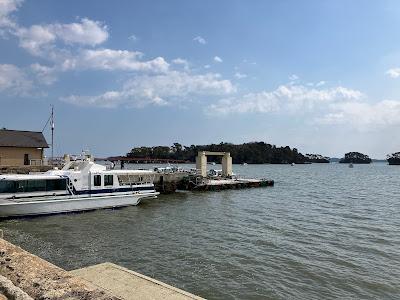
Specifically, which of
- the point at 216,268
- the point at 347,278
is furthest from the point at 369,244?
the point at 216,268

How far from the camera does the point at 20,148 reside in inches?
1852

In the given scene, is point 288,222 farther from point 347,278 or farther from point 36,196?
point 36,196

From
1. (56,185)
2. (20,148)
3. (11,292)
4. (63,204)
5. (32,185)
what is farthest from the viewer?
(20,148)

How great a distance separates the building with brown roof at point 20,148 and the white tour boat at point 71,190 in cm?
1764

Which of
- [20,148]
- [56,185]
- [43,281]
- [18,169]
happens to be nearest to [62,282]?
[43,281]

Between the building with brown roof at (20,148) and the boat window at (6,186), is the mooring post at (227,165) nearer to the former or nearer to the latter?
the building with brown roof at (20,148)

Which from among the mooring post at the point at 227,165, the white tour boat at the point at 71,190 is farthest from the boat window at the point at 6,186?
the mooring post at the point at 227,165

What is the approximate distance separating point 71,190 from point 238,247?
634 inches

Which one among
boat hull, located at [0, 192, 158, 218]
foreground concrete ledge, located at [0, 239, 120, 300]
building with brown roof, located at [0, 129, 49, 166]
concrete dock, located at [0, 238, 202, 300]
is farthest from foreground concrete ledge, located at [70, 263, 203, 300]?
building with brown roof, located at [0, 129, 49, 166]

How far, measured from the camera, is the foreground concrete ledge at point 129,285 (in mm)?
8747

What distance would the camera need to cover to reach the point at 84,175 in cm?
3089

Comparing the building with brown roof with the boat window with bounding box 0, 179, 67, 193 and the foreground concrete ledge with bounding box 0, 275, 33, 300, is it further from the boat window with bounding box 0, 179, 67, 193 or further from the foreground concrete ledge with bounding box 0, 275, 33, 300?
the foreground concrete ledge with bounding box 0, 275, 33, 300

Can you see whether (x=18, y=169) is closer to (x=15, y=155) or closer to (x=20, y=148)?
(x=15, y=155)

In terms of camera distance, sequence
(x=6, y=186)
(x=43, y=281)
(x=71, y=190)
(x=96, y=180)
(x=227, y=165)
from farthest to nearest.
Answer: (x=227, y=165) → (x=96, y=180) → (x=71, y=190) → (x=6, y=186) → (x=43, y=281)
